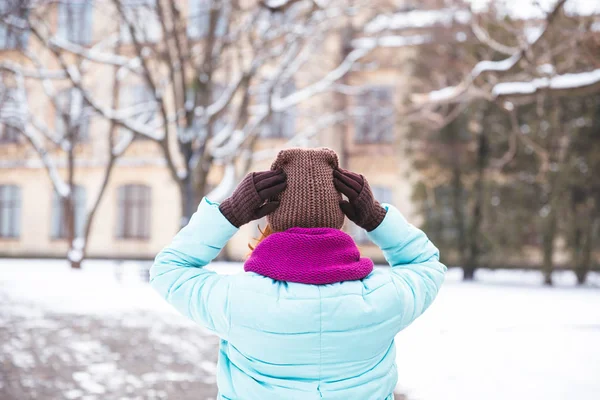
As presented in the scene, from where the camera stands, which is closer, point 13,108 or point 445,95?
point 445,95

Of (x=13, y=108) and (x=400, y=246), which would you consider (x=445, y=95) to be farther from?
(x=13, y=108)

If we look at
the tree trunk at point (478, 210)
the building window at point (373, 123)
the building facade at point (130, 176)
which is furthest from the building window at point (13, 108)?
the tree trunk at point (478, 210)

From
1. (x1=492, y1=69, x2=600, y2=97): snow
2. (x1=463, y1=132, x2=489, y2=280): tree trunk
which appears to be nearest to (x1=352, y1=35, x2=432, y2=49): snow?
(x1=463, y1=132, x2=489, y2=280): tree trunk

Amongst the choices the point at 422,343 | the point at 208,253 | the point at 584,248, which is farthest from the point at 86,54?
the point at 584,248

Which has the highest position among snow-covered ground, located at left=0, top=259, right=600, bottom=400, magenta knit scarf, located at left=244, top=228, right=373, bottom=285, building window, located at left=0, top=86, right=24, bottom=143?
building window, located at left=0, top=86, right=24, bottom=143

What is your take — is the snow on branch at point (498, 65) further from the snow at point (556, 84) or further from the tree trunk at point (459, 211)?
the tree trunk at point (459, 211)

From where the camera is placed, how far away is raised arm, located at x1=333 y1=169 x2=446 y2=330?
1.87m

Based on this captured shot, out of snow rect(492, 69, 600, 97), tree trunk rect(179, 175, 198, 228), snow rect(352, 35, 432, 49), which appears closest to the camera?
snow rect(492, 69, 600, 97)

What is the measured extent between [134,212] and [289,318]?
26214 millimetres

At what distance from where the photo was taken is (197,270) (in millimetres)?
1885

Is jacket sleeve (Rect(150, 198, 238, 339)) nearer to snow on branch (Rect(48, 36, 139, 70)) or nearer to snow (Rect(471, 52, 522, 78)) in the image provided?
snow (Rect(471, 52, 522, 78))

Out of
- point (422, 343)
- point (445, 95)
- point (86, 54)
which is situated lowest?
point (422, 343)

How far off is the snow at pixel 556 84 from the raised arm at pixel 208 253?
5997mm

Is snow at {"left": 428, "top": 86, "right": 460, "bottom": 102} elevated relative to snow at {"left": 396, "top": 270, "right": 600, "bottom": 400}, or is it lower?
elevated
